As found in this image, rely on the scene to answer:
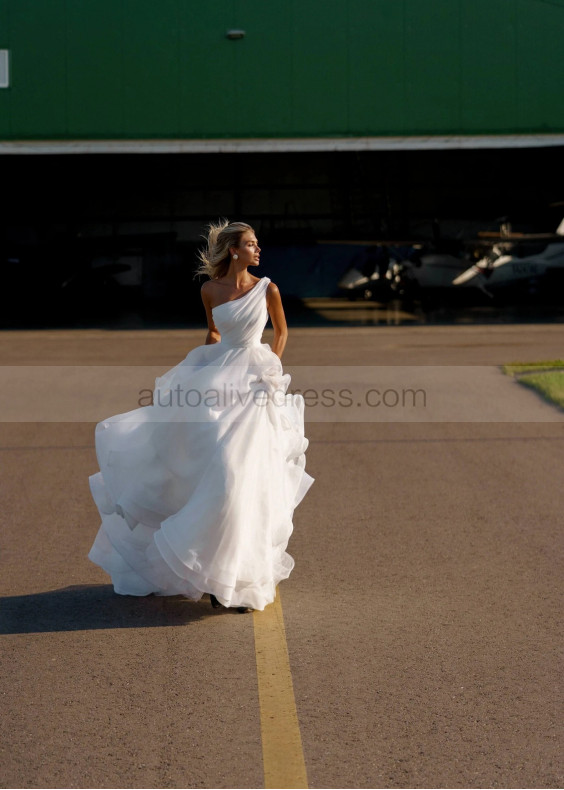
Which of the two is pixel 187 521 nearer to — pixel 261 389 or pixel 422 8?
pixel 261 389

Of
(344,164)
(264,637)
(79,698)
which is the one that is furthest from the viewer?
(344,164)

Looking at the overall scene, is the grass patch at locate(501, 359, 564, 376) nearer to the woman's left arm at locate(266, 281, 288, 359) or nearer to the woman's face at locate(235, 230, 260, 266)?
the woman's left arm at locate(266, 281, 288, 359)

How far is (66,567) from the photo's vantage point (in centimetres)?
637

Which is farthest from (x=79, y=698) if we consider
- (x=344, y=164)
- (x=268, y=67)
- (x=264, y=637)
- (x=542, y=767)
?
(x=344, y=164)

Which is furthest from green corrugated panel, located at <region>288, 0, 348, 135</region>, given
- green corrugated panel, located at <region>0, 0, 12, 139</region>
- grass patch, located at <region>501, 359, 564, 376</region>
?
grass patch, located at <region>501, 359, 564, 376</region>

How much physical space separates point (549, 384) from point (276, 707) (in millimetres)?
10457

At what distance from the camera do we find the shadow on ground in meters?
5.28

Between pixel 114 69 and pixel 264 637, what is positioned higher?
pixel 114 69

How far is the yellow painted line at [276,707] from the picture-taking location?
367 cm

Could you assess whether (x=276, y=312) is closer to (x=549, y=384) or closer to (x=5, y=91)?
(x=549, y=384)

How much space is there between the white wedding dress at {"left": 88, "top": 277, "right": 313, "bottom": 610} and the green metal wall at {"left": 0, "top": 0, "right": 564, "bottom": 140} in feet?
66.8

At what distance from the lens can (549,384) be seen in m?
14.0

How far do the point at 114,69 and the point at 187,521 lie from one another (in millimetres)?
21967

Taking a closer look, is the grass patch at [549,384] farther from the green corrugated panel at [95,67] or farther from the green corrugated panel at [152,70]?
the green corrugated panel at [95,67]
